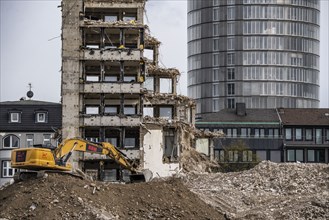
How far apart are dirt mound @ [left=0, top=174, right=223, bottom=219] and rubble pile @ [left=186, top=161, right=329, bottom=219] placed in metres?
3.41

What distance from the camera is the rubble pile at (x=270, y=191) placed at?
1801 inches

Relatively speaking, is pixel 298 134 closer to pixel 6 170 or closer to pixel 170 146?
pixel 170 146

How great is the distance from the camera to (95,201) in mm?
40344

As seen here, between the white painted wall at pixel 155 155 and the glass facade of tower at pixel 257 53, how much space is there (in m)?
93.6

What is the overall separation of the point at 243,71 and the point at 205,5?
51.6ft

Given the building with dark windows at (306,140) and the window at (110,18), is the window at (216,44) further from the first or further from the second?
the window at (110,18)

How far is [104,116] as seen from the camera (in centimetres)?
7638

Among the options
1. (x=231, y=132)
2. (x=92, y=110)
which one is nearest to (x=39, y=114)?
(x=92, y=110)

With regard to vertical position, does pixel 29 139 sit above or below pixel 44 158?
above

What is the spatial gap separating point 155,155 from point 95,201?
35922 mm

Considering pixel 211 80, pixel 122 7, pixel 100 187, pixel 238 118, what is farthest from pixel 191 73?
pixel 100 187

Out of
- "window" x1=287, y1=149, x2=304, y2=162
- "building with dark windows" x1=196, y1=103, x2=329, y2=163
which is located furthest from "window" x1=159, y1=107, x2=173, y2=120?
"window" x1=287, y1=149, x2=304, y2=162

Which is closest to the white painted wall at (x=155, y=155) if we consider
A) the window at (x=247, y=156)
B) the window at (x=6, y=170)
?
the window at (x=6, y=170)

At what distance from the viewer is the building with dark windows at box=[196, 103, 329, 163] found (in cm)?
12531
